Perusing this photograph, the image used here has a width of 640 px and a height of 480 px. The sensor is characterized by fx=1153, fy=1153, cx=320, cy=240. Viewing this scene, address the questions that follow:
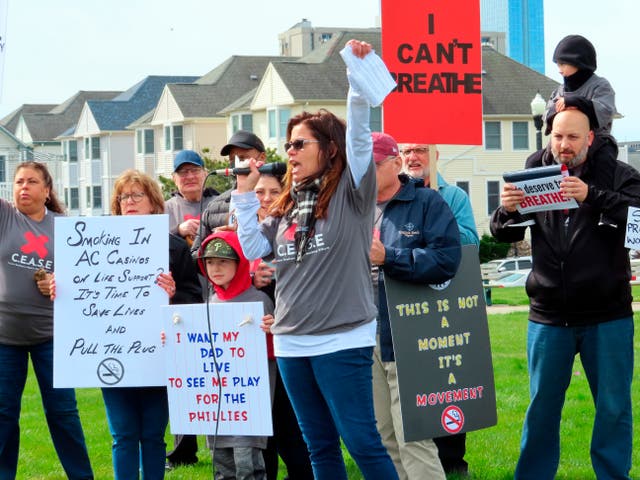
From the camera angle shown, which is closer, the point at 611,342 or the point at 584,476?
the point at 611,342

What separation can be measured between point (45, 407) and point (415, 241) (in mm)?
2942

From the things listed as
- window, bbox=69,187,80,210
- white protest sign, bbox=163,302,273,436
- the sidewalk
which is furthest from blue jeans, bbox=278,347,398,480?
window, bbox=69,187,80,210

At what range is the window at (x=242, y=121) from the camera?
67.2 m

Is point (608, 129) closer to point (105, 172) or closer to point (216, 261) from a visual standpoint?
point (216, 261)

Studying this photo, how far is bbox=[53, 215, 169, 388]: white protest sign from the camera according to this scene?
7.11 metres

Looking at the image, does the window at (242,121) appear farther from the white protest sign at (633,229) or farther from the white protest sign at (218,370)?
the white protest sign at (633,229)

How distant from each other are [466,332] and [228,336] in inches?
55.4

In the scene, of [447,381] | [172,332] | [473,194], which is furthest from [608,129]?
[473,194]

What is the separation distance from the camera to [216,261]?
271 inches

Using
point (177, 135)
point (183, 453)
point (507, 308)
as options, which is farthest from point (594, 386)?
point (177, 135)

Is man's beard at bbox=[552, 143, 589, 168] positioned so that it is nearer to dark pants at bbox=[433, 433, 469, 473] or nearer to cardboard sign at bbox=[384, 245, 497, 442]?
cardboard sign at bbox=[384, 245, 497, 442]

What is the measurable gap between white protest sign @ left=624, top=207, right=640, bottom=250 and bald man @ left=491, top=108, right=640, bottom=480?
0.05 m

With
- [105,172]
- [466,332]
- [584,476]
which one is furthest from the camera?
[105,172]

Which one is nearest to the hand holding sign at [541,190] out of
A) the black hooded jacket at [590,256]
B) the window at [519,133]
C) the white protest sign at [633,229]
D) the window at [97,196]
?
the black hooded jacket at [590,256]
